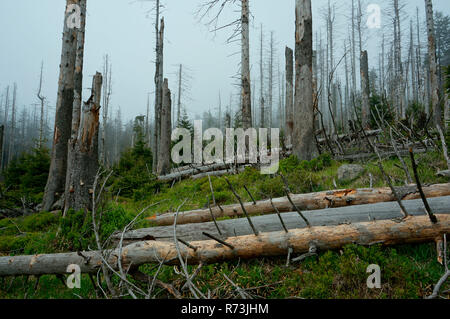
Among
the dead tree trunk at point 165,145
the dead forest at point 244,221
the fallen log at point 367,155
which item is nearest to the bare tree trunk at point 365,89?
the dead forest at point 244,221

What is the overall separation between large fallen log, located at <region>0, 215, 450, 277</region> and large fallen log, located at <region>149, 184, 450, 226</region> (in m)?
1.04

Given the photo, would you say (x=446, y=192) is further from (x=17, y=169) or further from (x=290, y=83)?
(x=17, y=169)

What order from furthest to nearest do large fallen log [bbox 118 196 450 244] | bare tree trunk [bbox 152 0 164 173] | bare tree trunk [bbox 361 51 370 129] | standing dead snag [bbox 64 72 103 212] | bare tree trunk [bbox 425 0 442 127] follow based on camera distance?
bare tree trunk [bbox 152 0 164 173], bare tree trunk [bbox 361 51 370 129], bare tree trunk [bbox 425 0 442 127], standing dead snag [bbox 64 72 103 212], large fallen log [bbox 118 196 450 244]

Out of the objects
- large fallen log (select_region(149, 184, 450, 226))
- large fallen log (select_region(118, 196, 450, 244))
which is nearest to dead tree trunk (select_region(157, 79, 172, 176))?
large fallen log (select_region(149, 184, 450, 226))

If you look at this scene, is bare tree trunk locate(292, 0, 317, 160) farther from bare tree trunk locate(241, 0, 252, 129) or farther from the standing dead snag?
the standing dead snag

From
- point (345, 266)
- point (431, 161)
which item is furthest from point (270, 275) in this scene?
point (431, 161)

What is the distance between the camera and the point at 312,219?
3.17 metres

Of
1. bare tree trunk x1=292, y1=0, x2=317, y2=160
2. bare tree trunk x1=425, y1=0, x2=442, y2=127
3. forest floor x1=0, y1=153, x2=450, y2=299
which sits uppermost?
bare tree trunk x1=425, y1=0, x2=442, y2=127

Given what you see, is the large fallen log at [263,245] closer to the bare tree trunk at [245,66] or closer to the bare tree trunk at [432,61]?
the bare tree trunk at [245,66]

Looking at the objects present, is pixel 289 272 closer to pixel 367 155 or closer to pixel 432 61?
pixel 367 155

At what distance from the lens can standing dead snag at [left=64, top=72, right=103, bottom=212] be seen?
4.68 m

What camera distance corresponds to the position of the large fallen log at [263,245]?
2.53m

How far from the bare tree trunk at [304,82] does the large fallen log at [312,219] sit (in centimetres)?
384

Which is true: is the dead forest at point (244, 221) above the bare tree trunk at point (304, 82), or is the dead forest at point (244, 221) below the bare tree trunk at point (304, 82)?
below
